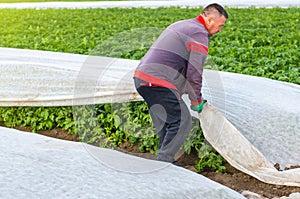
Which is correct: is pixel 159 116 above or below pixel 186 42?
below

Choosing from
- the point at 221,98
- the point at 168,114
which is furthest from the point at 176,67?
the point at 221,98

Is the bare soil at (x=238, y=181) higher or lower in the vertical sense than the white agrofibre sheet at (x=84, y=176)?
lower

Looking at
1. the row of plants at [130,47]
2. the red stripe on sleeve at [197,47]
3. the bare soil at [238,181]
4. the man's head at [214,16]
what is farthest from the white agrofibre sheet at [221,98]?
the man's head at [214,16]

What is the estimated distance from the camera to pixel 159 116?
13.7 feet

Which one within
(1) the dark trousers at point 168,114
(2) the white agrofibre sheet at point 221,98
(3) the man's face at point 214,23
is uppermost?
(3) the man's face at point 214,23

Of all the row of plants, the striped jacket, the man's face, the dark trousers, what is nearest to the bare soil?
the row of plants

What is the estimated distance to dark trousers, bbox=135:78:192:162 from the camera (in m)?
3.99

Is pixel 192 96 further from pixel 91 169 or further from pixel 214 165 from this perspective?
pixel 91 169

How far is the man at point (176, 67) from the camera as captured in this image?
12.9 feet

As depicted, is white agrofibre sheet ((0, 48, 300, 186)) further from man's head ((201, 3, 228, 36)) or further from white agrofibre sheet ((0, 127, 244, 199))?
white agrofibre sheet ((0, 127, 244, 199))

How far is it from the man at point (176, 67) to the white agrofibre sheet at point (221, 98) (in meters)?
0.35

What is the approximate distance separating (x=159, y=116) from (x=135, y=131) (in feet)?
3.81

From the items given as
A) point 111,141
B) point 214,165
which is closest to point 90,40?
point 111,141

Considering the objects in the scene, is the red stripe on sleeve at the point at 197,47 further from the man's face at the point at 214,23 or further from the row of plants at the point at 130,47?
the row of plants at the point at 130,47
